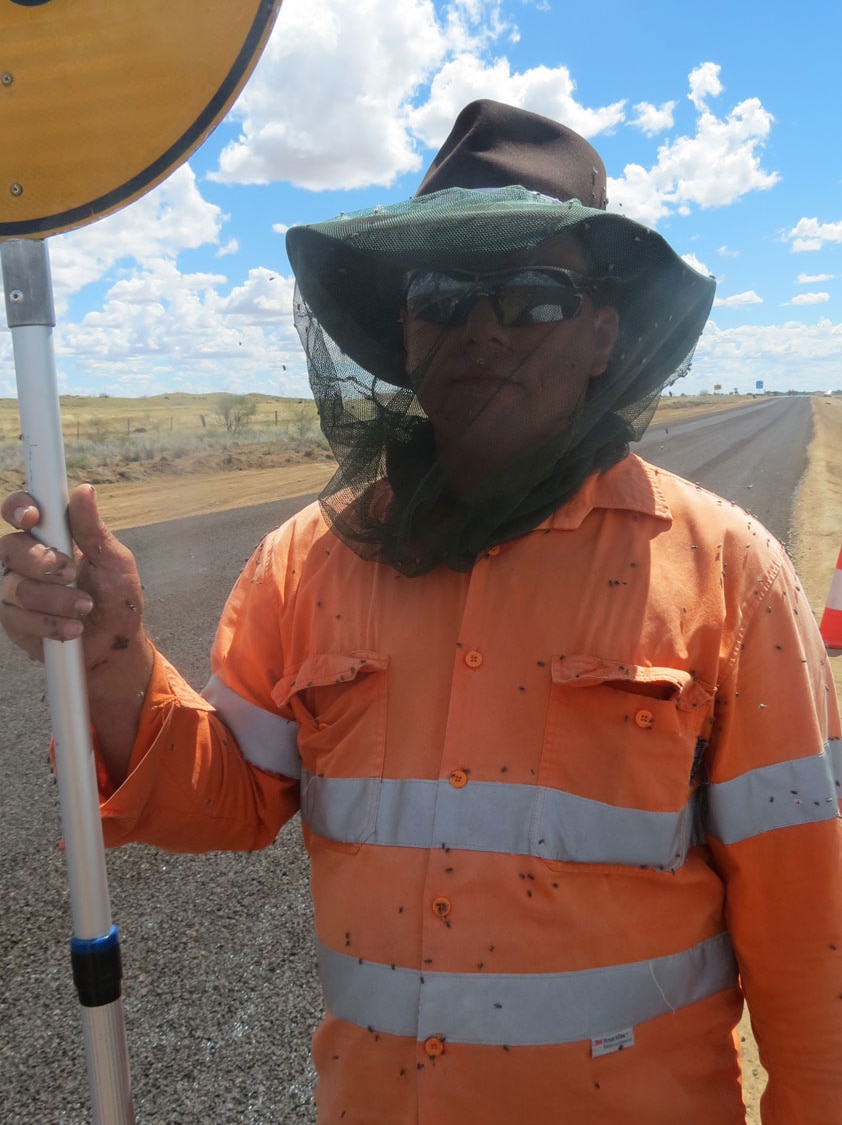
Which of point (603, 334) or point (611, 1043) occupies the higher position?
point (603, 334)

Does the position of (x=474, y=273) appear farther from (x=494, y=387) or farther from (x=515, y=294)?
(x=494, y=387)

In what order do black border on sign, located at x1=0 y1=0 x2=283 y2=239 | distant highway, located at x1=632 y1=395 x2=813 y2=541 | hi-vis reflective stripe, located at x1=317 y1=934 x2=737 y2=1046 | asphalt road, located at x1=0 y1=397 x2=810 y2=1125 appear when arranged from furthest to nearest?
distant highway, located at x1=632 y1=395 x2=813 y2=541 < asphalt road, located at x1=0 y1=397 x2=810 y2=1125 < hi-vis reflective stripe, located at x1=317 y1=934 x2=737 y2=1046 < black border on sign, located at x1=0 y1=0 x2=283 y2=239

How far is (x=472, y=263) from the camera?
1.58m

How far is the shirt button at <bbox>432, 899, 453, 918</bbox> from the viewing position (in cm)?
139

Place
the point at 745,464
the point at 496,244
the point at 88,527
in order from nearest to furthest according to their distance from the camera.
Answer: the point at 88,527
the point at 496,244
the point at 745,464

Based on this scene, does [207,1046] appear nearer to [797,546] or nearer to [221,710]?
[221,710]

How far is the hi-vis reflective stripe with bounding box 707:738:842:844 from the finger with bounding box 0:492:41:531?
1149 mm

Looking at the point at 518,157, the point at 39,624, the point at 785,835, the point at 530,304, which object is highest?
the point at 518,157

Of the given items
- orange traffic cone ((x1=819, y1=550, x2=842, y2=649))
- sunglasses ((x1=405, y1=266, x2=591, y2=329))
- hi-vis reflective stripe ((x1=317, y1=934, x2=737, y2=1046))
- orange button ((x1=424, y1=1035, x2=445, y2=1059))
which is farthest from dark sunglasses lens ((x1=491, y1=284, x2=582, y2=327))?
orange traffic cone ((x1=819, y1=550, x2=842, y2=649))

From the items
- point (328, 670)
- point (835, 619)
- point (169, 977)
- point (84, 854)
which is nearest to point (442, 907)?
point (328, 670)

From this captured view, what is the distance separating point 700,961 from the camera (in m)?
1.47

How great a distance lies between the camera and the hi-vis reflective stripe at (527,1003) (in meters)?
1.37

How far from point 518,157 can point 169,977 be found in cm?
282

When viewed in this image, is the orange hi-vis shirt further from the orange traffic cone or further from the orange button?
the orange traffic cone
